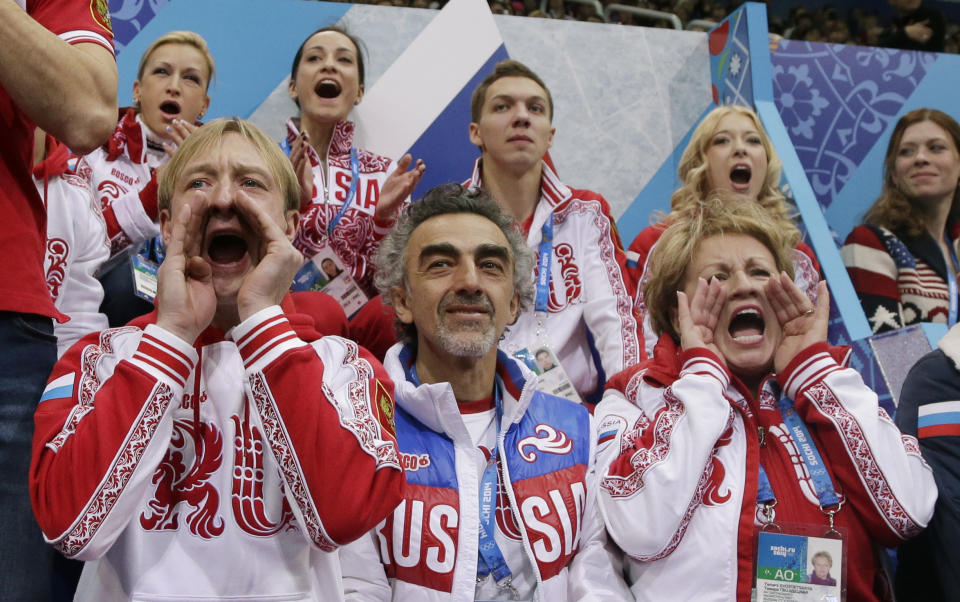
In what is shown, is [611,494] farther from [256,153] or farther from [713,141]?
[713,141]

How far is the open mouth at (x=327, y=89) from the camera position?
368 centimetres

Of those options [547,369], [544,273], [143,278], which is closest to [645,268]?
[544,273]

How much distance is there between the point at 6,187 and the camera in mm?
1304

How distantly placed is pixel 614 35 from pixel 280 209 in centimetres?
300

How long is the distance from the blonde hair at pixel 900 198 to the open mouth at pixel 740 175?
73 cm

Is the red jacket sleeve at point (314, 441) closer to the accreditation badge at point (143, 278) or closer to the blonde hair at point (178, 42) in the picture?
the accreditation badge at point (143, 278)

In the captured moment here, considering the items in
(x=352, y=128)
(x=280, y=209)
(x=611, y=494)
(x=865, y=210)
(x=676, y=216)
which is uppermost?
(x=865, y=210)

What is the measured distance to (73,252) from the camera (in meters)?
2.49

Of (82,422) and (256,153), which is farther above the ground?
(256,153)

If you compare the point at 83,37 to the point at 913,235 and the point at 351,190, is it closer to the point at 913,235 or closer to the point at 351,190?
the point at 351,190

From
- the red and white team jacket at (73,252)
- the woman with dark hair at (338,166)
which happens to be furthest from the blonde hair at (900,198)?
the red and white team jacket at (73,252)

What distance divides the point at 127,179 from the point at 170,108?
346mm

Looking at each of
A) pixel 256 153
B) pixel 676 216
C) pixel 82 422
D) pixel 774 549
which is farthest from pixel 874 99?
pixel 82 422

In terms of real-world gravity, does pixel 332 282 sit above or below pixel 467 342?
above
